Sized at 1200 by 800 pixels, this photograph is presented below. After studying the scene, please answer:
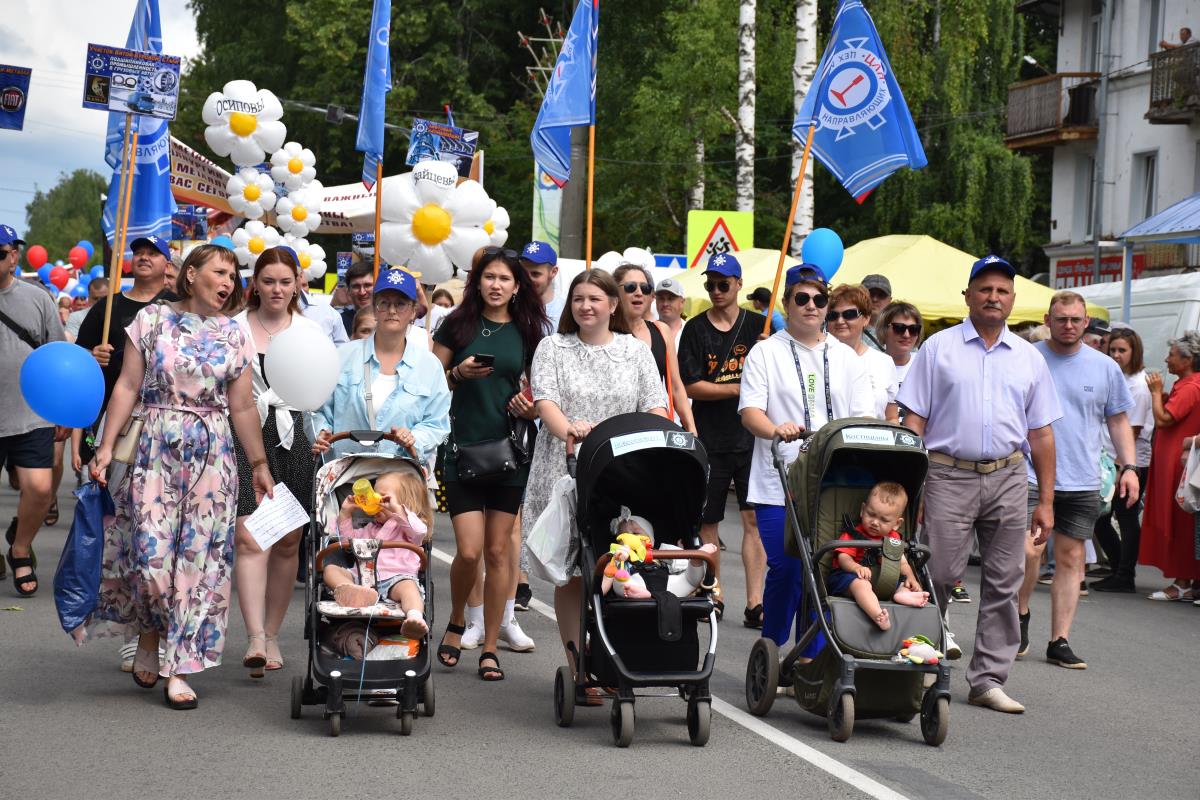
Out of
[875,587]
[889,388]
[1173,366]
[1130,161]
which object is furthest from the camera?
[1130,161]

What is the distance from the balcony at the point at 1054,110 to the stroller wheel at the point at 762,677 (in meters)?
34.5

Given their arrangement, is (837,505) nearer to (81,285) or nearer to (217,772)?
(217,772)

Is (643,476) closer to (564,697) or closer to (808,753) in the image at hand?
(564,697)

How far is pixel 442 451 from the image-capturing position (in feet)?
27.9

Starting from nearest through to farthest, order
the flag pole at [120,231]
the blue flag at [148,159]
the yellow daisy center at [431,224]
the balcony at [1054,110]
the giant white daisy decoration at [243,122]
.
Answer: the flag pole at [120,231]
the yellow daisy center at [431,224]
the blue flag at [148,159]
the giant white daisy decoration at [243,122]
the balcony at [1054,110]

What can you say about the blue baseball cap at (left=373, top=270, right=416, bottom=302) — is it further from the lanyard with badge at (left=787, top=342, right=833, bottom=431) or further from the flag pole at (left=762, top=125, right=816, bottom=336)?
the flag pole at (left=762, top=125, right=816, bottom=336)

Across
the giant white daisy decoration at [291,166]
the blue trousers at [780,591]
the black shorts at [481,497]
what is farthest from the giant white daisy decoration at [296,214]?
the blue trousers at [780,591]

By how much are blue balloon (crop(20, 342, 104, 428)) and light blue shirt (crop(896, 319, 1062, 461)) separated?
3.97 metres

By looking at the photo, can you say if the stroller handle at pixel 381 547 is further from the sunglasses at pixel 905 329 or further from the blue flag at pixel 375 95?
the blue flag at pixel 375 95

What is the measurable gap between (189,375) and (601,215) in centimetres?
3164

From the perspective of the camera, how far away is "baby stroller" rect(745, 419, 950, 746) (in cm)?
696

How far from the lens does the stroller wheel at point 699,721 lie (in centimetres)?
679

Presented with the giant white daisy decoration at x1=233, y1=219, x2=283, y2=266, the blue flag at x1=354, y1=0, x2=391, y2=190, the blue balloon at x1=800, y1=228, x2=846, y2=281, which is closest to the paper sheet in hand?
the blue flag at x1=354, y1=0, x2=391, y2=190

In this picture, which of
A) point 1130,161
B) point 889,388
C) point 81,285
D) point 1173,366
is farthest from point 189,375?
point 1130,161
